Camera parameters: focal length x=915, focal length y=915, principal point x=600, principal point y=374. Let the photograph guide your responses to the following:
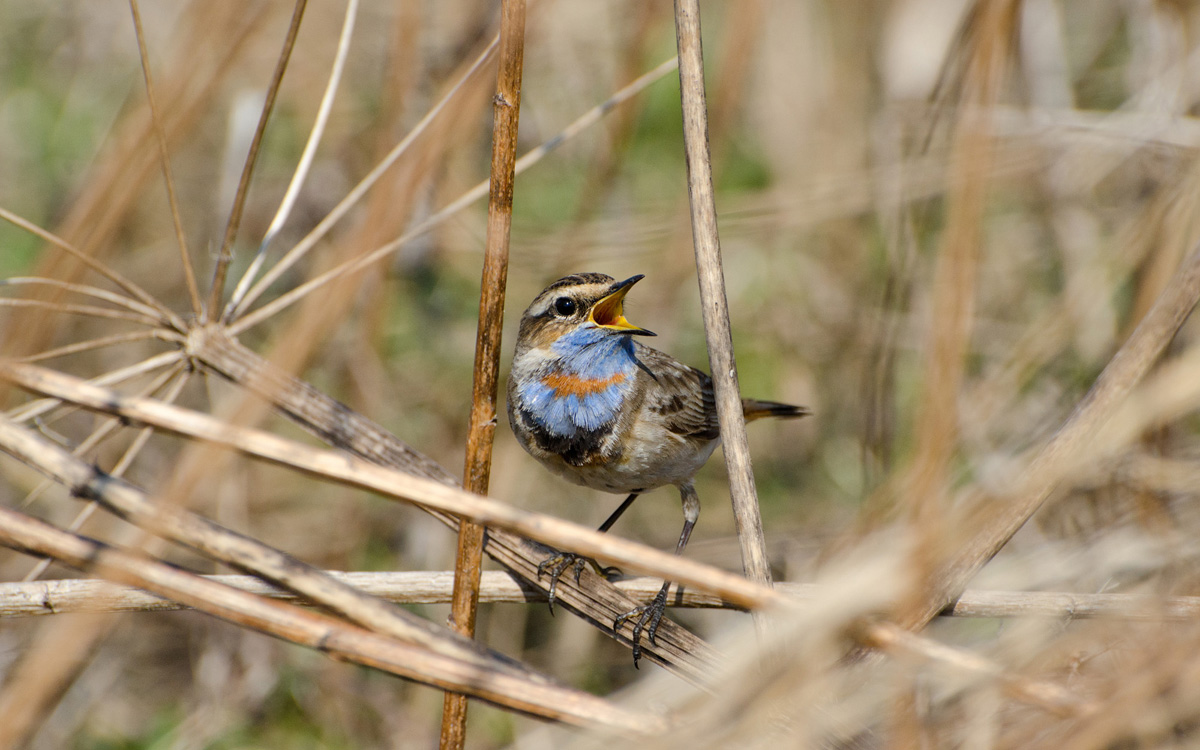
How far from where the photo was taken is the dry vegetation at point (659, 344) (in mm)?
1834

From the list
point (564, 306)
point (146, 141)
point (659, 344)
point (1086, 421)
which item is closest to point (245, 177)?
point (146, 141)

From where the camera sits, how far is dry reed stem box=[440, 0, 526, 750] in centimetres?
233

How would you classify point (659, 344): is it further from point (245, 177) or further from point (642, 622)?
point (245, 177)

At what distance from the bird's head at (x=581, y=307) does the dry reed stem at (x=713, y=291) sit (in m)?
1.21

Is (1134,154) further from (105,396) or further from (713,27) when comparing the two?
(105,396)

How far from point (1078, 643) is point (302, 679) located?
413 cm

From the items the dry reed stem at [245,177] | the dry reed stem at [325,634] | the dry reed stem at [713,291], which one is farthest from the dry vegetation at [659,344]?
the dry reed stem at [713,291]

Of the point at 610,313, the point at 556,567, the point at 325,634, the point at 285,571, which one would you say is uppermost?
the point at 610,313

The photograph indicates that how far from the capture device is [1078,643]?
1844 millimetres

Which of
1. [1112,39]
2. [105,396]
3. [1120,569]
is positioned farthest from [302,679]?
[1112,39]

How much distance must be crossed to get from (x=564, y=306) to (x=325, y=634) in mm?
2403

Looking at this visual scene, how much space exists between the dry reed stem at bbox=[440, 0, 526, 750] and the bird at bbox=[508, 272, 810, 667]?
51.3 inches

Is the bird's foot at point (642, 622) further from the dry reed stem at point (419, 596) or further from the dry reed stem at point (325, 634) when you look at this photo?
the dry reed stem at point (325, 634)

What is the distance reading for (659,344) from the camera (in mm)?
6336
